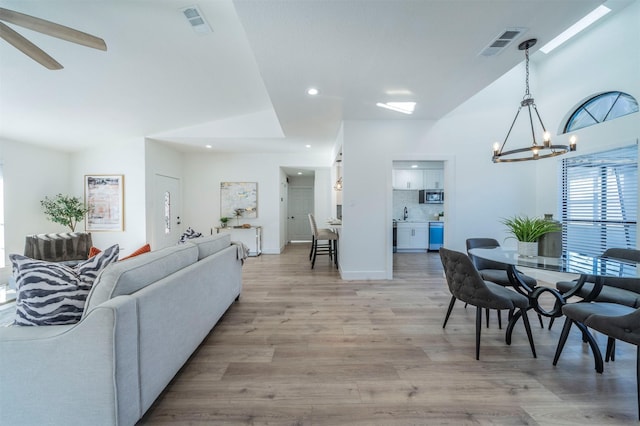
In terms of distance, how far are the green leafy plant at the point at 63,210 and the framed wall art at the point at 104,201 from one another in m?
0.27

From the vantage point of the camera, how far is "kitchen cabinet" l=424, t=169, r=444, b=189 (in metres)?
6.45

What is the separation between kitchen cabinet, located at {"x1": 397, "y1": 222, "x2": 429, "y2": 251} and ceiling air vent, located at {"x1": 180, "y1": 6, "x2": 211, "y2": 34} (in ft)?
17.9

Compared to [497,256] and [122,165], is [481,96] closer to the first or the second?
[497,256]

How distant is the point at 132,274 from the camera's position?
1383 mm

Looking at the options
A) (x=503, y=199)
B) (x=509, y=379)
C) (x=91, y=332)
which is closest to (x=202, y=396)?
(x=91, y=332)

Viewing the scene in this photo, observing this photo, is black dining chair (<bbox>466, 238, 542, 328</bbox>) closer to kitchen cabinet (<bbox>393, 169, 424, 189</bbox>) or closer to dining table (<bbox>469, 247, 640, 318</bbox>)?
dining table (<bbox>469, 247, 640, 318</bbox>)

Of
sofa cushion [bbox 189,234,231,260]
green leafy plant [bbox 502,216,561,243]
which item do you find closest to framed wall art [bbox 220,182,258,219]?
sofa cushion [bbox 189,234,231,260]

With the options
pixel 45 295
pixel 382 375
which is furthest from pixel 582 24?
pixel 45 295

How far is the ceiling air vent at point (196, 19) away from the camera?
2.15 m

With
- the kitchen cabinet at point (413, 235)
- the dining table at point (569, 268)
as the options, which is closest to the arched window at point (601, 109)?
the dining table at point (569, 268)

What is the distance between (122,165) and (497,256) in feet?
20.2

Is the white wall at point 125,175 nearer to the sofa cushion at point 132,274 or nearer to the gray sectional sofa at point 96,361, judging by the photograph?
the sofa cushion at point 132,274

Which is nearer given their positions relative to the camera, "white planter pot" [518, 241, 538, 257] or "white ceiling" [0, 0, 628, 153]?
"white ceiling" [0, 0, 628, 153]

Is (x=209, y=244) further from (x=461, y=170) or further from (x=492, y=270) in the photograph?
(x=461, y=170)
